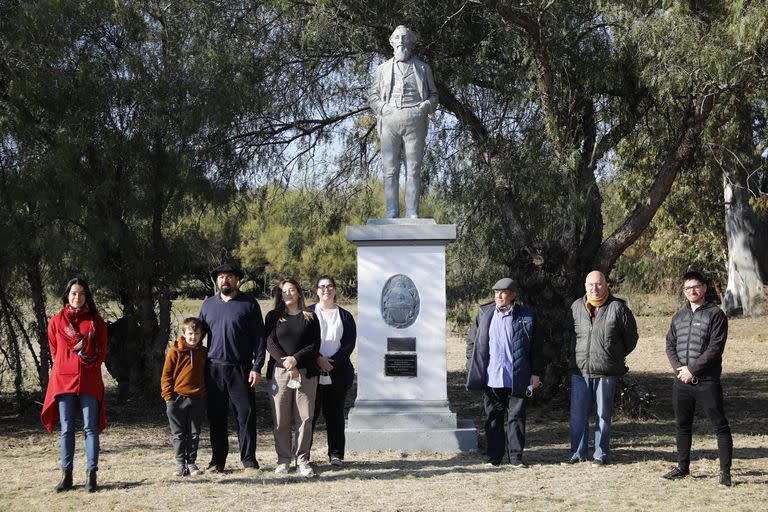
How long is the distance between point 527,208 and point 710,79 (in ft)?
10.4

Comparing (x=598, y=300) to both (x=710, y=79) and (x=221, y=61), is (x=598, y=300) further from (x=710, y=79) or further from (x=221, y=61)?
(x=221, y=61)

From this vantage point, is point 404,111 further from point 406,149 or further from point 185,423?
point 185,423

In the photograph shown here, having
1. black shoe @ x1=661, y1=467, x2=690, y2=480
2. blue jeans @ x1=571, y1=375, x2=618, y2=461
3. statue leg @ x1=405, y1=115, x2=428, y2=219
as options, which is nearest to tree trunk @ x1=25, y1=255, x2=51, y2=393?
statue leg @ x1=405, y1=115, x2=428, y2=219

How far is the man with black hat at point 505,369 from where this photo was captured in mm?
7656

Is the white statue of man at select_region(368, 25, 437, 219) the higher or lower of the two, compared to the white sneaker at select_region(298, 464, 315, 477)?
higher

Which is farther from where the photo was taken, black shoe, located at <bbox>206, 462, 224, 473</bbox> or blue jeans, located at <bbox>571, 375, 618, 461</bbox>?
blue jeans, located at <bbox>571, 375, 618, 461</bbox>

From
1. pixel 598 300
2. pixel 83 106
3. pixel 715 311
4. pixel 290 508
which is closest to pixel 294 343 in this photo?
pixel 290 508

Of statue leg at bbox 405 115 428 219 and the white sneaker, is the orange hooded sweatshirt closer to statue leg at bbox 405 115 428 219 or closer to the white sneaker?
the white sneaker

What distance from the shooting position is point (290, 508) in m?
6.13

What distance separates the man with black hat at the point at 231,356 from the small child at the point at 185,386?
0.34ft

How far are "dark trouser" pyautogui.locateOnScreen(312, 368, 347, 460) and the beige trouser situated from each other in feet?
1.25

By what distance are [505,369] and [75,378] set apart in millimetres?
3447

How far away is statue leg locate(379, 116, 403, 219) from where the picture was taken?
28.7ft

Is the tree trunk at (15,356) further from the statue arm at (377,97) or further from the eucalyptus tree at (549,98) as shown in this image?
the statue arm at (377,97)
